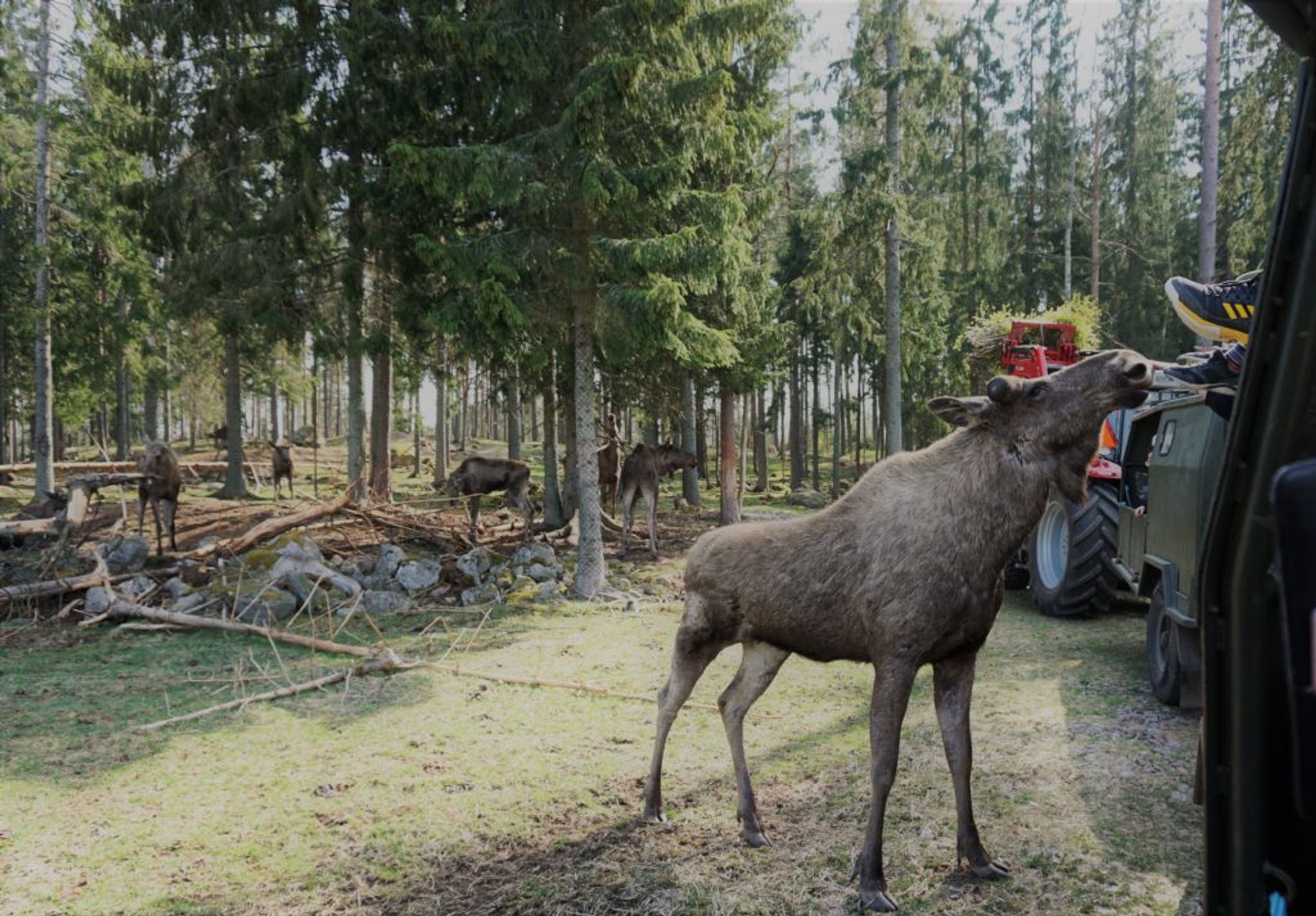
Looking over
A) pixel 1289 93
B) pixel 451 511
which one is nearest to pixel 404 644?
pixel 451 511

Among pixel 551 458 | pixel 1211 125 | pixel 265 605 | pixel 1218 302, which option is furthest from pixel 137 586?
pixel 1211 125

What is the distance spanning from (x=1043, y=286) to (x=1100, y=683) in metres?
30.5

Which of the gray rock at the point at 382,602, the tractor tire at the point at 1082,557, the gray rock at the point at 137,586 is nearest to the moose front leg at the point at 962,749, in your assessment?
the tractor tire at the point at 1082,557

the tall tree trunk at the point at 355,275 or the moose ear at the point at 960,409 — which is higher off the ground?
the tall tree trunk at the point at 355,275

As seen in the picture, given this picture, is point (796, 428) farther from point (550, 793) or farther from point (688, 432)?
point (550, 793)

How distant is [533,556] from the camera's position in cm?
1273

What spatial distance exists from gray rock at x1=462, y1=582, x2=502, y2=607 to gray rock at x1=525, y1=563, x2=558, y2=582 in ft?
2.67

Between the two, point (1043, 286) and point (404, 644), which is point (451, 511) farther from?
point (1043, 286)

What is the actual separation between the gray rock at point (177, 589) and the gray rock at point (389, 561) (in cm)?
236

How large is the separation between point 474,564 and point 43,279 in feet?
48.5

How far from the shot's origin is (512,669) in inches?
293

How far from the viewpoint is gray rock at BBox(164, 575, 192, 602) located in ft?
33.2

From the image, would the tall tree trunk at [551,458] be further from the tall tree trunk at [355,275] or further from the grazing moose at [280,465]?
the grazing moose at [280,465]

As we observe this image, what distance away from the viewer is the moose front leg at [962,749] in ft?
11.8
